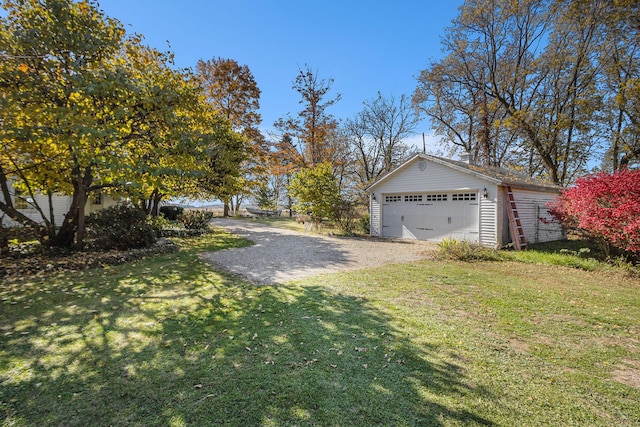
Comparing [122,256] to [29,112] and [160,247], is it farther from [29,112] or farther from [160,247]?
[29,112]

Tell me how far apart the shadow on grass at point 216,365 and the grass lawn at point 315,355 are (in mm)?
15

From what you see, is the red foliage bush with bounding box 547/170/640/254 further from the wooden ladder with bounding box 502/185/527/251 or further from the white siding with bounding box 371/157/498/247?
the white siding with bounding box 371/157/498/247

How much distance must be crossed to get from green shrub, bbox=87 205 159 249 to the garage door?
33.6ft

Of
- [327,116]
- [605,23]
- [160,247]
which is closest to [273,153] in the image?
[327,116]

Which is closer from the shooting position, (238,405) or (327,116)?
(238,405)

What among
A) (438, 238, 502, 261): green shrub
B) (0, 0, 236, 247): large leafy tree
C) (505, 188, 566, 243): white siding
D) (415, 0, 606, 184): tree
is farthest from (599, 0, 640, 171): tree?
(0, 0, 236, 247): large leafy tree

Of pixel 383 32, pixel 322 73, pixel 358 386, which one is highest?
pixel 322 73

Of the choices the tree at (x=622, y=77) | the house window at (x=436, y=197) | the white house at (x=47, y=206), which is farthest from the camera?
the white house at (x=47, y=206)

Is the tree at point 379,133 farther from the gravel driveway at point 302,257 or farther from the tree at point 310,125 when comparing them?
the gravel driveway at point 302,257

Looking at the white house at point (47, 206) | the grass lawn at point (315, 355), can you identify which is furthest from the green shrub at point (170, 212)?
the grass lawn at point (315, 355)

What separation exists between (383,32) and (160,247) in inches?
467

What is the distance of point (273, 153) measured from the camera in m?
23.5

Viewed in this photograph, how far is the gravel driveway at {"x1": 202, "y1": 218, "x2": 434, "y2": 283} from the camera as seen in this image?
681 centimetres

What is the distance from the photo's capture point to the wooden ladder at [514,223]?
1012 centimetres
